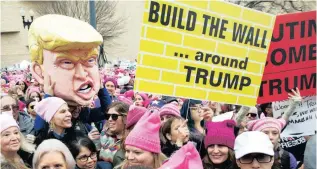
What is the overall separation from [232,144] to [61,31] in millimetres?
→ 2279

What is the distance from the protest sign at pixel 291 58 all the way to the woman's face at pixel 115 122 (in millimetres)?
1312

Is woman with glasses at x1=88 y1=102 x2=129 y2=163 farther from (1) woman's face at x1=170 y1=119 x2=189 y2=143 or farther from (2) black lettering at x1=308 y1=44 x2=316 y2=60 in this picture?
(2) black lettering at x1=308 y1=44 x2=316 y2=60

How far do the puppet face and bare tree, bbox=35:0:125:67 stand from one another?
83.8ft

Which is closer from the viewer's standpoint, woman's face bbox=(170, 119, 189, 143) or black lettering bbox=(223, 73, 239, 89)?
black lettering bbox=(223, 73, 239, 89)

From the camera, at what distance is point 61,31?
17.4ft

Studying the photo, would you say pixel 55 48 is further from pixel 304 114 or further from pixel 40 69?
pixel 304 114

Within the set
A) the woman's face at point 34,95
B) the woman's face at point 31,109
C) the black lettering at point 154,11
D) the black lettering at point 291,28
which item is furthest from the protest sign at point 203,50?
the woman's face at point 34,95

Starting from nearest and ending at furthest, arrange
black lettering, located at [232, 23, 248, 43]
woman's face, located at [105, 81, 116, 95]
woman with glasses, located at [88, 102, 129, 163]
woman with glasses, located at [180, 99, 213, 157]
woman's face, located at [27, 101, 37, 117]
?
black lettering, located at [232, 23, 248, 43] → woman with glasses, located at [88, 102, 129, 163] → woman with glasses, located at [180, 99, 213, 157] → woman's face, located at [27, 101, 37, 117] → woman's face, located at [105, 81, 116, 95]

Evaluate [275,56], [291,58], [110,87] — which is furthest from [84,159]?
[110,87]

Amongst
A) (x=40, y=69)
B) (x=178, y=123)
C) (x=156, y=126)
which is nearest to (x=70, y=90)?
(x=40, y=69)

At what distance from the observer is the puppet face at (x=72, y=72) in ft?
17.6

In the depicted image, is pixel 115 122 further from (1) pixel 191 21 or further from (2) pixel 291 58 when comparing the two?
(2) pixel 291 58

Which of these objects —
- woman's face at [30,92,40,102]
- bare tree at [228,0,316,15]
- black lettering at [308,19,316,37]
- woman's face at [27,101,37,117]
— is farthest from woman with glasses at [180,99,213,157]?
bare tree at [228,0,316,15]

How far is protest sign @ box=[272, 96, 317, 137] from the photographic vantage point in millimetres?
4828
